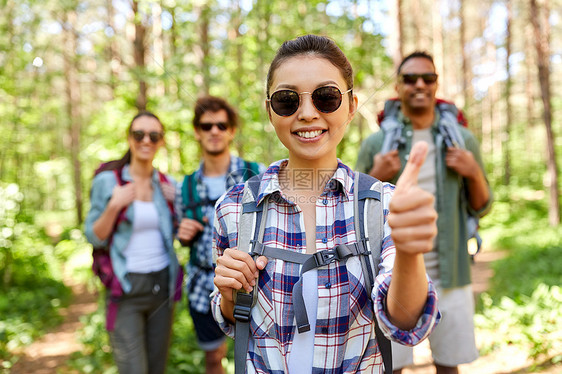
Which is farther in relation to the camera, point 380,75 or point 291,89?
point 380,75

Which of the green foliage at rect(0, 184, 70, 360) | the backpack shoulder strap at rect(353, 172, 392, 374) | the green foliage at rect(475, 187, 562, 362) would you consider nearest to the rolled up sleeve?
the backpack shoulder strap at rect(353, 172, 392, 374)

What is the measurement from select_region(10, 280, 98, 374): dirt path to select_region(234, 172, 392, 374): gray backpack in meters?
5.10

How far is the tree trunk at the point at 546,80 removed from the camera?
991 centimetres

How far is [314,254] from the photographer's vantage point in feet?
4.17

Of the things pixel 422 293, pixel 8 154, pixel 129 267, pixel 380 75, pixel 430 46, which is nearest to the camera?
pixel 422 293

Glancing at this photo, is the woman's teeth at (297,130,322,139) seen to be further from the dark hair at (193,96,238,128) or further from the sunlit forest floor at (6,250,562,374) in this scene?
the sunlit forest floor at (6,250,562,374)

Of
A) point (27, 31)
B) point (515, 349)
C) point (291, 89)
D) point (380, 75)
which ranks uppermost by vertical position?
point (27, 31)

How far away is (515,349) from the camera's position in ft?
14.9

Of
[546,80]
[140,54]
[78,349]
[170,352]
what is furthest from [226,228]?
[546,80]

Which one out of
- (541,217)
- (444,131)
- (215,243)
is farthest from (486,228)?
(215,243)

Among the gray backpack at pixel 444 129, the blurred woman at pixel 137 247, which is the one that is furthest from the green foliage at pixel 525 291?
the blurred woman at pixel 137 247

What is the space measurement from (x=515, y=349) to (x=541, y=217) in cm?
1122

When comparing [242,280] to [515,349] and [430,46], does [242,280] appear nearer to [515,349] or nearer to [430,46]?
[515,349]

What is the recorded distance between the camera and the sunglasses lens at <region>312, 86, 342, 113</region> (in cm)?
131
